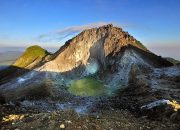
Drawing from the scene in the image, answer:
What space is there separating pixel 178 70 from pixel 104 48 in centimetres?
1294

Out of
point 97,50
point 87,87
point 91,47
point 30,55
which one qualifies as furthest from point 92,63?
point 30,55

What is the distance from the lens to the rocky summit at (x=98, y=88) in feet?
77.5

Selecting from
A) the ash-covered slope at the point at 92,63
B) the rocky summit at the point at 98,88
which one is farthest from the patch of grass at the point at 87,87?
the ash-covered slope at the point at 92,63

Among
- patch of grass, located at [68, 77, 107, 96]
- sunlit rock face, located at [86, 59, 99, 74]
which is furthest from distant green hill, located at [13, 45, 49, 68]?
patch of grass, located at [68, 77, 107, 96]

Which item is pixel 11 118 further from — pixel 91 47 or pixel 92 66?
pixel 91 47

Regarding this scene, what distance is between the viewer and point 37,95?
3988 centimetres

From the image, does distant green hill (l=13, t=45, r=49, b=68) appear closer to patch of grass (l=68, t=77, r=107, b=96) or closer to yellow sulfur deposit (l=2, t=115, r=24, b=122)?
patch of grass (l=68, t=77, r=107, b=96)

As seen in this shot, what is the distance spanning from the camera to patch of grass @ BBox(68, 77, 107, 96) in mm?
41125

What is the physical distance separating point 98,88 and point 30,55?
97.1 ft

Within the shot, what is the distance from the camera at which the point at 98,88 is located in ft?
142

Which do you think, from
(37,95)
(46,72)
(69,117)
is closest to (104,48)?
(46,72)

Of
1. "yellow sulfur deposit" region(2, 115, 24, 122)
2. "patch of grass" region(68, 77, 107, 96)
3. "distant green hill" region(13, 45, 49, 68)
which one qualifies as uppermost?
"distant green hill" region(13, 45, 49, 68)

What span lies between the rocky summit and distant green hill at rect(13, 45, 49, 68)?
1.48 feet

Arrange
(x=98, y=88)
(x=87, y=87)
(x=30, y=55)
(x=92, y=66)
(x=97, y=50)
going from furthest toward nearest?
(x=30, y=55)
(x=97, y=50)
(x=92, y=66)
(x=87, y=87)
(x=98, y=88)
